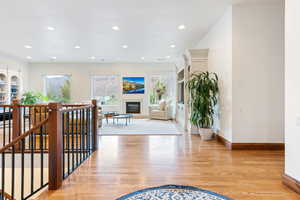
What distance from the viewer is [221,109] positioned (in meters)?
4.18

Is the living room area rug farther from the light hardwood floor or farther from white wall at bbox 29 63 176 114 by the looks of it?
white wall at bbox 29 63 176 114

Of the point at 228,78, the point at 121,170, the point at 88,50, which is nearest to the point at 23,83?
the point at 88,50

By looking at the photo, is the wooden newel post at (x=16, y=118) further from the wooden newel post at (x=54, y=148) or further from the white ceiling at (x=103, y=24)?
the wooden newel post at (x=54, y=148)

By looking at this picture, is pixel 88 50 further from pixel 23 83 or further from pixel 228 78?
pixel 228 78

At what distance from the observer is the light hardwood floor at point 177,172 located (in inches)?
81.5

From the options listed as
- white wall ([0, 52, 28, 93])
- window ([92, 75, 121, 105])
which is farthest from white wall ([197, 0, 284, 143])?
white wall ([0, 52, 28, 93])

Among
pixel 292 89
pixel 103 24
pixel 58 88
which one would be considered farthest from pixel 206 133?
pixel 58 88

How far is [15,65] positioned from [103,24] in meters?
6.15

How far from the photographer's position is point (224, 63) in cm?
398

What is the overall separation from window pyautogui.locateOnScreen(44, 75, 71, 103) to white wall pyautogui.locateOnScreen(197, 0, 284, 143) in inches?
Answer: 319

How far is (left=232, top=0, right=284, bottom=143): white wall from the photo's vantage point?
3.55 meters

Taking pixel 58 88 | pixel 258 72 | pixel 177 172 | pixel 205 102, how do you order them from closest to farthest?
1. pixel 177 172
2. pixel 258 72
3. pixel 205 102
4. pixel 58 88

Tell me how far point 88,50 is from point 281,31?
5.86 meters

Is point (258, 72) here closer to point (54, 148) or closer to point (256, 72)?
point (256, 72)
